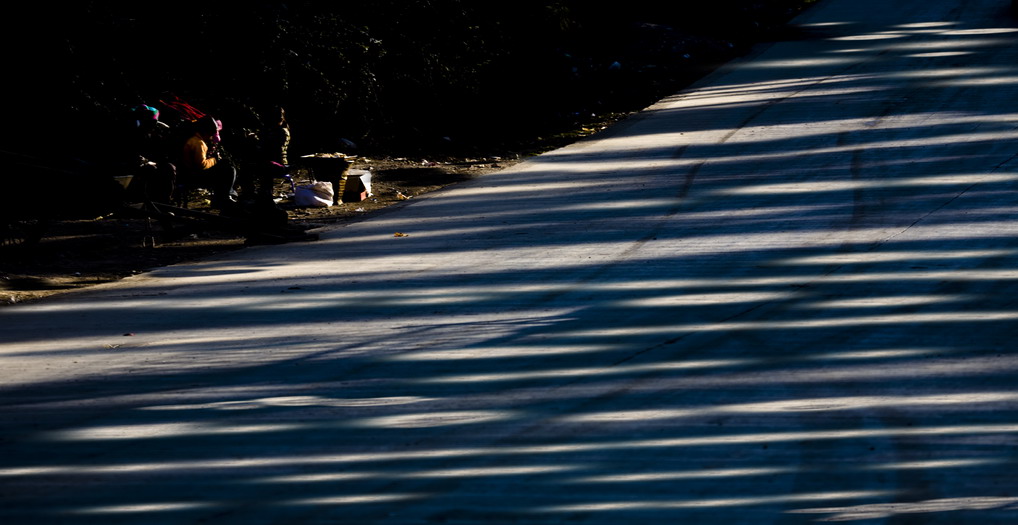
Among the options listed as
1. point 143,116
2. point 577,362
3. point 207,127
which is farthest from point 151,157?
point 577,362

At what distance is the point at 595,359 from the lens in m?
7.06

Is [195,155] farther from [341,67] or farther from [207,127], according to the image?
[341,67]

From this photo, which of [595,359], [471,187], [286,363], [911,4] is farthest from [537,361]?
[911,4]

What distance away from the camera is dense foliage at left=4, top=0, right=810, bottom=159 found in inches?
543

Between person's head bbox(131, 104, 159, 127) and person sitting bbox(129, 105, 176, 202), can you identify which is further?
person's head bbox(131, 104, 159, 127)

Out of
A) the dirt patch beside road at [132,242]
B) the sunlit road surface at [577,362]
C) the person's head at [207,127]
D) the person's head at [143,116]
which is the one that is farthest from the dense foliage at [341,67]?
the sunlit road surface at [577,362]

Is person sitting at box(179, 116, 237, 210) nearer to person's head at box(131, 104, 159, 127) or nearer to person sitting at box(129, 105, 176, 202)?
person sitting at box(129, 105, 176, 202)

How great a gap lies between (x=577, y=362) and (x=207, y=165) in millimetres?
6821

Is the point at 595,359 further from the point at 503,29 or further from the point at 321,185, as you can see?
the point at 503,29

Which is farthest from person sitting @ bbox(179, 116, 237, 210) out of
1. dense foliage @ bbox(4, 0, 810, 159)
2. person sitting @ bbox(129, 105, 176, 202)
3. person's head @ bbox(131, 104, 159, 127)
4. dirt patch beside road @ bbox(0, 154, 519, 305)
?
dense foliage @ bbox(4, 0, 810, 159)

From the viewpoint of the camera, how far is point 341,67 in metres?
15.7

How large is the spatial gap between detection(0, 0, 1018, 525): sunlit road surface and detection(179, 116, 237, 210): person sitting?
1.48 metres

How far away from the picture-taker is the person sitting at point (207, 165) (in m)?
12.0

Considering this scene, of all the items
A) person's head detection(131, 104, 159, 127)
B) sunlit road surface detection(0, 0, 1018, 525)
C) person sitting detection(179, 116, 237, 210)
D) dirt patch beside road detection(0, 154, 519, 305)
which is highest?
person's head detection(131, 104, 159, 127)
